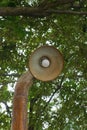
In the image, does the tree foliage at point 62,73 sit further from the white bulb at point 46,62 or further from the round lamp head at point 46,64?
the white bulb at point 46,62

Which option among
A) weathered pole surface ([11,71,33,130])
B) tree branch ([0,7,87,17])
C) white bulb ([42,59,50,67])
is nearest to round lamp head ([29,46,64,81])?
white bulb ([42,59,50,67])

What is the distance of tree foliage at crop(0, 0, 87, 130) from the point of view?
750 centimetres

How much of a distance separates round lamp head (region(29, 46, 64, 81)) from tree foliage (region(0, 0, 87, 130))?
0.75m

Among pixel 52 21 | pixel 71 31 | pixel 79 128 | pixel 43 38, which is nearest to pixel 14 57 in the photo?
pixel 43 38

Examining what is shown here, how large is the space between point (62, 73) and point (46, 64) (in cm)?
569

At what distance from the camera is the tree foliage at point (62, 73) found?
7.50m

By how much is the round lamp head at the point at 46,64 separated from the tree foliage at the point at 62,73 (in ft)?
2.45

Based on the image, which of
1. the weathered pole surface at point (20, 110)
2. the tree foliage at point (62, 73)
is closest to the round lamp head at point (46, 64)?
the tree foliage at point (62, 73)

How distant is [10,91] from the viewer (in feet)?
39.8

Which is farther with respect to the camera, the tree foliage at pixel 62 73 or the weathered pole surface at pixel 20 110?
the tree foliage at pixel 62 73

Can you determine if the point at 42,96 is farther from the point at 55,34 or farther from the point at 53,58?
the point at 53,58

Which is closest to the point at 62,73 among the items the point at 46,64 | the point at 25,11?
the point at 46,64

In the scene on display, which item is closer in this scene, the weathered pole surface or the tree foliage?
the weathered pole surface

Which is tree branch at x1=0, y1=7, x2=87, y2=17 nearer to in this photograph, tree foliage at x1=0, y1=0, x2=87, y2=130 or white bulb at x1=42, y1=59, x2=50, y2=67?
white bulb at x1=42, y1=59, x2=50, y2=67
